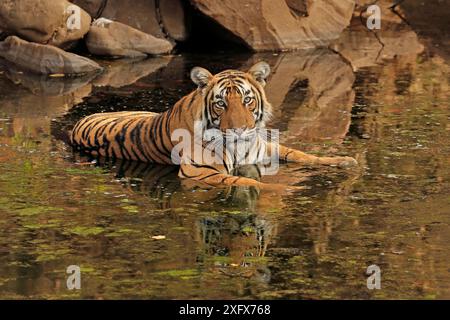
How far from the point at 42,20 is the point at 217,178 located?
18.0 ft

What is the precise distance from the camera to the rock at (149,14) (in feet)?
45.0

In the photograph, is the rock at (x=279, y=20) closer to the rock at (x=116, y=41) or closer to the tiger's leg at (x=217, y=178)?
the rock at (x=116, y=41)

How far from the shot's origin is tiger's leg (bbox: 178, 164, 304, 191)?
24.8 ft

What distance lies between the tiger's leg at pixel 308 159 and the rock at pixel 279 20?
5.15 meters

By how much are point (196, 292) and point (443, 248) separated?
135 centimetres

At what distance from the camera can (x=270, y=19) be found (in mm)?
13406

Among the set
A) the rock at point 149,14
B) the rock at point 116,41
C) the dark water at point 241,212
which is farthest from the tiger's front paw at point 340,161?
the rock at point 149,14

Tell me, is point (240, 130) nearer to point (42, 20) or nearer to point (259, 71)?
point (259, 71)

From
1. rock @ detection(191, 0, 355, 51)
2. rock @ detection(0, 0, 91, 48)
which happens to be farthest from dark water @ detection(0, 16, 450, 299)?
rock @ detection(191, 0, 355, 51)

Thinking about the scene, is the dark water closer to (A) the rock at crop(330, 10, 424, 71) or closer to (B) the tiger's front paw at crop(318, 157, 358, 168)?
(B) the tiger's front paw at crop(318, 157, 358, 168)

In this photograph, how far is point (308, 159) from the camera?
823 centimetres

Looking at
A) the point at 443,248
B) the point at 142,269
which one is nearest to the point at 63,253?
the point at 142,269

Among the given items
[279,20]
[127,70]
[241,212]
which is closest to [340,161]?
[241,212]
